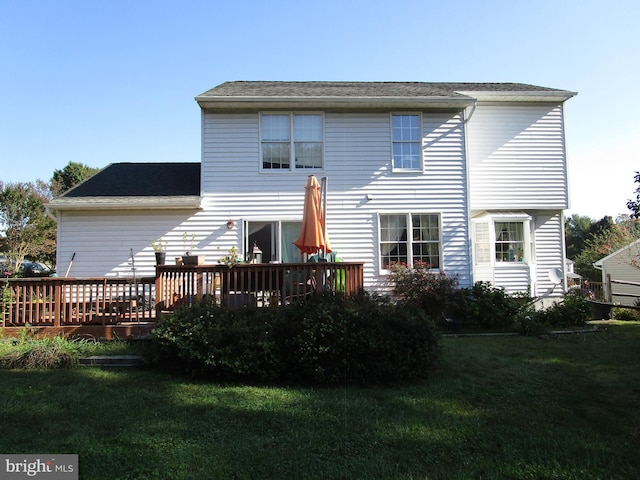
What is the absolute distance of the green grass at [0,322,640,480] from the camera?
3049 mm

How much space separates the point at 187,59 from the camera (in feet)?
34.5

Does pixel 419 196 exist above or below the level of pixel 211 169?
below

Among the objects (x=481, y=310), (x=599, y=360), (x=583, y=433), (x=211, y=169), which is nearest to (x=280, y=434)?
(x=583, y=433)

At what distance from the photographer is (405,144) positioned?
36.4ft

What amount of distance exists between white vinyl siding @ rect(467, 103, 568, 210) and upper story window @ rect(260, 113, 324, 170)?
474 centimetres

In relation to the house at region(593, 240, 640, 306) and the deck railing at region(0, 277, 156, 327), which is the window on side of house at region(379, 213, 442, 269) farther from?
the house at region(593, 240, 640, 306)

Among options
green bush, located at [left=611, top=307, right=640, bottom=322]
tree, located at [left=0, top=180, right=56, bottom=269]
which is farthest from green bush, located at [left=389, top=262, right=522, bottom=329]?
tree, located at [left=0, top=180, right=56, bottom=269]

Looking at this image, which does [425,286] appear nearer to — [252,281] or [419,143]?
[419,143]

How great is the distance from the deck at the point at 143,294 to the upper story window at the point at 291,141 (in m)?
4.54

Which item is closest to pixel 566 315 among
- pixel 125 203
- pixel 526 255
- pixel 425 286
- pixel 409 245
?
pixel 526 255

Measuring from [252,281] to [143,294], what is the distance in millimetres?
1960

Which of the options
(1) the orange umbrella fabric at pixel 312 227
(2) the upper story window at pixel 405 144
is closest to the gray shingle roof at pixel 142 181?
(1) the orange umbrella fabric at pixel 312 227

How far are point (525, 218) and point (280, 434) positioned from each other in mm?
10350

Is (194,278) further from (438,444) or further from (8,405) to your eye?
(438,444)
